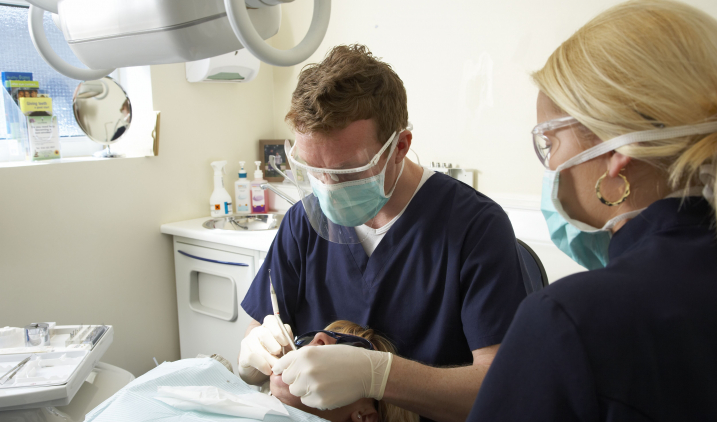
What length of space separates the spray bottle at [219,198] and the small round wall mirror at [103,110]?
1.64ft

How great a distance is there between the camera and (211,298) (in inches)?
100

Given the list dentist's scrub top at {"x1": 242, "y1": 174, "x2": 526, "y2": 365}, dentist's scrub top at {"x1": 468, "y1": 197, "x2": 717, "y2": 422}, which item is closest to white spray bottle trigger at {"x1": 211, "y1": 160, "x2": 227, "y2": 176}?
dentist's scrub top at {"x1": 242, "y1": 174, "x2": 526, "y2": 365}

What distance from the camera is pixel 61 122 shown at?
243cm

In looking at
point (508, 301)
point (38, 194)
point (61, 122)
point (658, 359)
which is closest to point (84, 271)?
point (38, 194)

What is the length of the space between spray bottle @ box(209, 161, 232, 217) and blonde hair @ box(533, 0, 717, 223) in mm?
2235

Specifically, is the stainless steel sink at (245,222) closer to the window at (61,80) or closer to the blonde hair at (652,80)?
the window at (61,80)

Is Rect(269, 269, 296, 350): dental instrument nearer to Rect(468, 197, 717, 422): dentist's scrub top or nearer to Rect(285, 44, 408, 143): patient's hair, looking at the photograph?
Rect(285, 44, 408, 143): patient's hair

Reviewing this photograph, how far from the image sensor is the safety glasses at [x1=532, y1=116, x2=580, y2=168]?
780 millimetres

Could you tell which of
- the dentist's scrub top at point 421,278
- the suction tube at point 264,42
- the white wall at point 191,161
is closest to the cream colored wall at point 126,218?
the white wall at point 191,161

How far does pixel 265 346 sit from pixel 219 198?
1.52m

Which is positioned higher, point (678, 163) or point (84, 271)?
point (678, 163)

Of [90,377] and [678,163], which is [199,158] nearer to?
[90,377]

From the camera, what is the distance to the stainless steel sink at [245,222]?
2.66 meters

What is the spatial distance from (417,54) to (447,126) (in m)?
0.37
